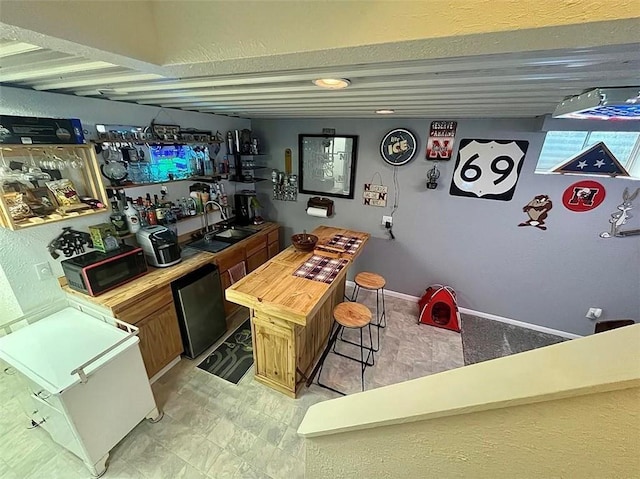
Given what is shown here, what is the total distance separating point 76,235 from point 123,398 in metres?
1.34

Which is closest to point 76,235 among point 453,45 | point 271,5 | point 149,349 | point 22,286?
point 22,286

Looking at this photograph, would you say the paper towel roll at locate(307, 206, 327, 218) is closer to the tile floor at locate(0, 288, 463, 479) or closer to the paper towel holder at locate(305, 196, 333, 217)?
the paper towel holder at locate(305, 196, 333, 217)

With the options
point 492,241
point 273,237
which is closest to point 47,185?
point 273,237

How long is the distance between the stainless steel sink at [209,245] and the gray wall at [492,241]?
1.45 meters

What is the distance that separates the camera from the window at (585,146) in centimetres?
232

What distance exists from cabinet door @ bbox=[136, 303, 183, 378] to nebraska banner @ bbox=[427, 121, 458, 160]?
310cm

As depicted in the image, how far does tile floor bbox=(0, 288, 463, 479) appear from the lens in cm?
169

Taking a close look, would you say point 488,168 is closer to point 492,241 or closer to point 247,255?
point 492,241

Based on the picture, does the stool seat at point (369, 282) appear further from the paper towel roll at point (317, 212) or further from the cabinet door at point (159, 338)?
the cabinet door at point (159, 338)

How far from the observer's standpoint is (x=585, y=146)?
95.6 inches

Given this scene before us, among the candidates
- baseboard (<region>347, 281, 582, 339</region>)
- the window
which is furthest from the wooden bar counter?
the window

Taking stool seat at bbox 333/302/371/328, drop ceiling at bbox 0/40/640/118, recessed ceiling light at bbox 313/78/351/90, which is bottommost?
stool seat at bbox 333/302/371/328

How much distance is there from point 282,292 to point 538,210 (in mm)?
2772

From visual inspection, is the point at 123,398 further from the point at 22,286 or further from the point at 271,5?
the point at 271,5
